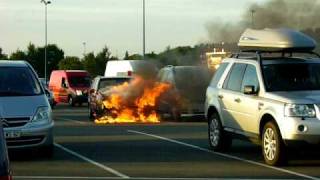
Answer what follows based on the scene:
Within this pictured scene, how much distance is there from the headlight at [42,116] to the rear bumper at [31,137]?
0.31 feet

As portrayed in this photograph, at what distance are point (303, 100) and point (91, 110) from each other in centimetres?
1522

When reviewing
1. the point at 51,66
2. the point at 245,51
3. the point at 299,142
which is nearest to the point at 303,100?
the point at 299,142

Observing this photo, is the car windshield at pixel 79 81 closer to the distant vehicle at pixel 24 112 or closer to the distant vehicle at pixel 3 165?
the distant vehicle at pixel 24 112

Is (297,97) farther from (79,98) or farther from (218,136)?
(79,98)

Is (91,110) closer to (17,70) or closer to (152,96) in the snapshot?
(152,96)

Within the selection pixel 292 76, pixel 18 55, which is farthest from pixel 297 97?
pixel 18 55

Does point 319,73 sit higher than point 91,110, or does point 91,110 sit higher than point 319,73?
point 319,73

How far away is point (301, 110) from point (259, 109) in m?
1.07

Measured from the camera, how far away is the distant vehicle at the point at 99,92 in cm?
2495

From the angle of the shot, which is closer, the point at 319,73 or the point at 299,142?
the point at 299,142

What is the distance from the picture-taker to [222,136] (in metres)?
14.3

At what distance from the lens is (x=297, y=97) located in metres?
11.9

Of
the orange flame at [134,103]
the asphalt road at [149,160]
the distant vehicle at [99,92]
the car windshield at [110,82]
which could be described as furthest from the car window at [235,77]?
the car windshield at [110,82]

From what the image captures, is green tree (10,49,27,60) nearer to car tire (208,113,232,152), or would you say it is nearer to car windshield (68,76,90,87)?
car windshield (68,76,90,87)
